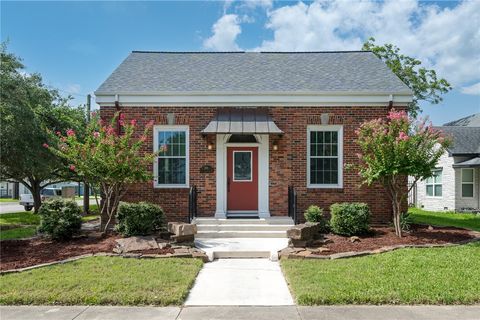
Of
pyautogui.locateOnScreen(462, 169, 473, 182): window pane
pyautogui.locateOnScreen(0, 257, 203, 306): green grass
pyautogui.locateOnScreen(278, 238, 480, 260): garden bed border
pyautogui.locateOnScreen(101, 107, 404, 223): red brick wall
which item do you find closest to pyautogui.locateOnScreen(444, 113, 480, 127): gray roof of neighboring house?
pyautogui.locateOnScreen(462, 169, 473, 182): window pane

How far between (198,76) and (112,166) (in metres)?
5.37

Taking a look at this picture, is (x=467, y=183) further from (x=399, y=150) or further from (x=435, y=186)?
(x=399, y=150)

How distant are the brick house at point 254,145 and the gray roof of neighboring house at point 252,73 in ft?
0.43

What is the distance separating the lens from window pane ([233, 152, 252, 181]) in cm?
1220

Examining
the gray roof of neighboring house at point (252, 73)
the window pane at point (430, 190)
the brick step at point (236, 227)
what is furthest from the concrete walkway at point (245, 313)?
the window pane at point (430, 190)

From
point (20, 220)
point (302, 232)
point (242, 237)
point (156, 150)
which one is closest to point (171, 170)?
point (156, 150)

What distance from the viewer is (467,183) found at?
65.1 feet

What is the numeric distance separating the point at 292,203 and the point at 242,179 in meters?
1.82

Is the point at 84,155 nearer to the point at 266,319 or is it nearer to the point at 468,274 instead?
the point at 266,319

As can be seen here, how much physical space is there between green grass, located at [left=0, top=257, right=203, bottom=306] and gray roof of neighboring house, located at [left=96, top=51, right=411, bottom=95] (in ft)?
21.2

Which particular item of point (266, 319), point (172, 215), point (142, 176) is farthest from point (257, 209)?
point (266, 319)

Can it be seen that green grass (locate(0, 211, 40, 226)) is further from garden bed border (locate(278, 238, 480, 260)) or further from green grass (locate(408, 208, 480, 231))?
green grass (locate(408, 208, 480, 231))

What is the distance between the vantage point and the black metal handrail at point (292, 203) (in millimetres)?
11008

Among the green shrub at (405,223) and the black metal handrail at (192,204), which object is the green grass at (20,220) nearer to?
the black metal handrail at (192,204)
